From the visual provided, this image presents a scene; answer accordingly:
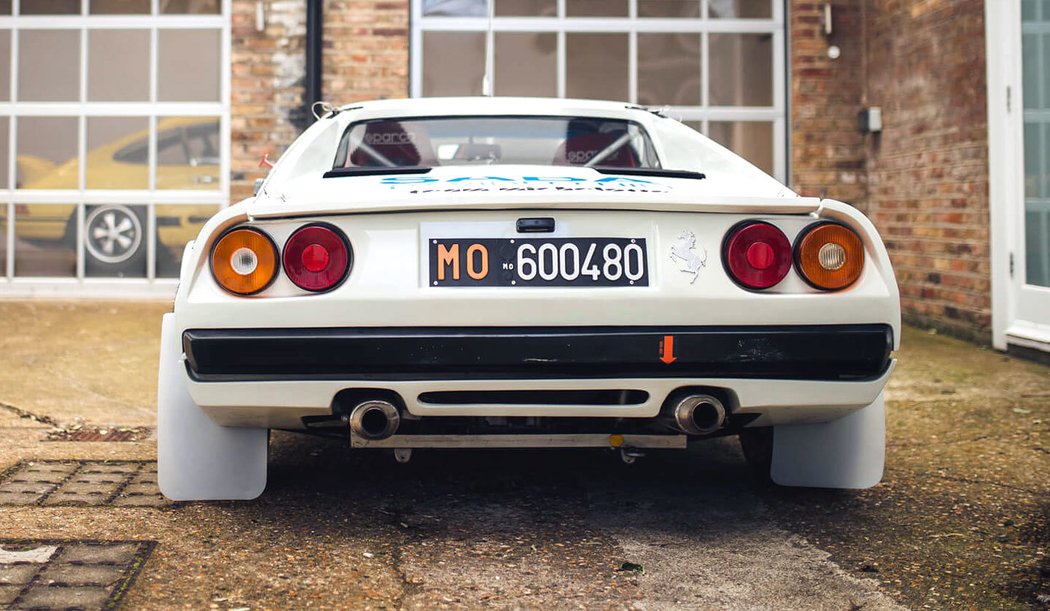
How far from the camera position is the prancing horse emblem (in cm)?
272

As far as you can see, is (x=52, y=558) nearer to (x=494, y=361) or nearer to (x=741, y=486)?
(x=494, y=361)

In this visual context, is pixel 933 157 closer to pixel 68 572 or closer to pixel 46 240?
pixel 68 572

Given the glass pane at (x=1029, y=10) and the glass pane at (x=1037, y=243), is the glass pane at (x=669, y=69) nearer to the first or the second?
the glass pane at (x=1029, y=10)

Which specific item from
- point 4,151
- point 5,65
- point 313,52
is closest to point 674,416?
point 313,52

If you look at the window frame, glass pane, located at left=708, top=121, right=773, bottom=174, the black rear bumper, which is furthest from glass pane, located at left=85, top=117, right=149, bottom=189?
the black rear bumper

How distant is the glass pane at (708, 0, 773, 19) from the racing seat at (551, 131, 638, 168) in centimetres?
509

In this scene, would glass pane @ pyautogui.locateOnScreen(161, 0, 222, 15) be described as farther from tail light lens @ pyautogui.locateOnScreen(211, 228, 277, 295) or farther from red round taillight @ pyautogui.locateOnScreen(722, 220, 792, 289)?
red round taillight @ pyautogui.locateOnScreen(722, 220, 792, 289)

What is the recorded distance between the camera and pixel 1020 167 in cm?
637

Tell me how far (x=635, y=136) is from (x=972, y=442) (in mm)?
1704

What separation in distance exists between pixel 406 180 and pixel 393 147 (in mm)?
786

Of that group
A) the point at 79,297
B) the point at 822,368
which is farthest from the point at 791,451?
the point at 79,297

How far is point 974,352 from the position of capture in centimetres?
648

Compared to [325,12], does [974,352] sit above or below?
below

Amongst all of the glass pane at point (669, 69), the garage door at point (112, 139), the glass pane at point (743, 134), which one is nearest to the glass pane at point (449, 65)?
the glass pane at point (669, 69)
